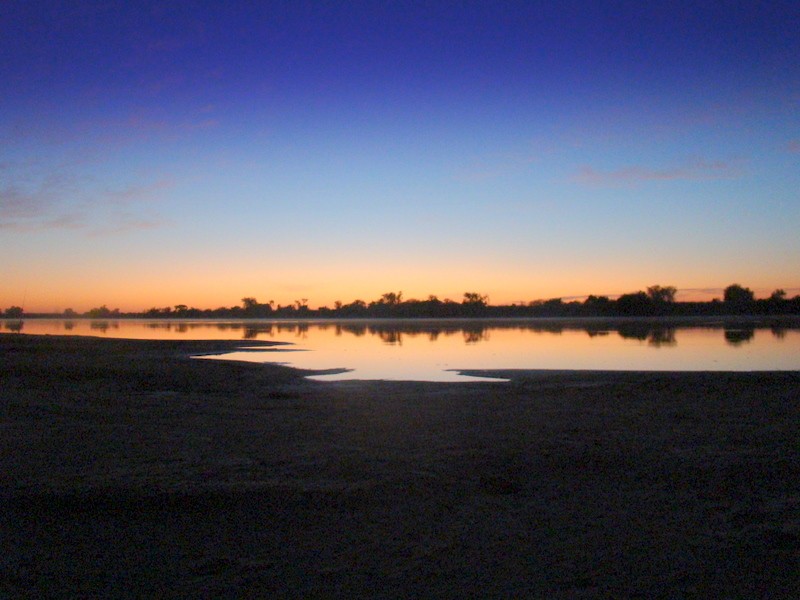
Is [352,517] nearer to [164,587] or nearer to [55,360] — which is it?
[164,587]

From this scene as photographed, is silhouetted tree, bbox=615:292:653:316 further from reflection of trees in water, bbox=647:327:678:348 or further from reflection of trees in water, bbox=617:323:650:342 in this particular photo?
reflection of trees in water, bbox=647:327:678:348

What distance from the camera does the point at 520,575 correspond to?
476 cm

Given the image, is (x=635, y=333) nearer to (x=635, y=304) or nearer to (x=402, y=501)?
(x=402, y=501)

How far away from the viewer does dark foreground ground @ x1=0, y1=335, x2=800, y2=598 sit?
4.77 m

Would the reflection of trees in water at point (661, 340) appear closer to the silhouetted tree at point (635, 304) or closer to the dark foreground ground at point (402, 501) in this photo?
the dark foreground ground at point (402, 501)

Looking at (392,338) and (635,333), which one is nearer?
(392,338)

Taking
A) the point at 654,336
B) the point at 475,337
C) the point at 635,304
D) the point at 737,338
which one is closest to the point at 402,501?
the point at 737,338

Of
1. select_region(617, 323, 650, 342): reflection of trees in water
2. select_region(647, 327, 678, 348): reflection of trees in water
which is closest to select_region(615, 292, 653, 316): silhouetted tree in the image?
select_region(617, 323, 650, 342): reflection of trees in water

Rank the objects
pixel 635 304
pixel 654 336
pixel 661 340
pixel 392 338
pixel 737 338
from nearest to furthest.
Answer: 1. pixel 661 340
2. pixel 737 338
3. pixel 654 336
4. pixel 392 338
5. pixel 635 304

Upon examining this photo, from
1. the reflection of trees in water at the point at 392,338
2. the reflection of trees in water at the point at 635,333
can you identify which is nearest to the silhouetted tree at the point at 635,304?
the reflection of trees in water at the point at 635,333

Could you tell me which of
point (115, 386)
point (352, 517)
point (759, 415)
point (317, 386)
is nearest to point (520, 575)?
point (352, 517)

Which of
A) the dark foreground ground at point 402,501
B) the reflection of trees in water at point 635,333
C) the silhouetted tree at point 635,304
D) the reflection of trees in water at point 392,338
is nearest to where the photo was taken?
the dark foreground ground at point 402,501

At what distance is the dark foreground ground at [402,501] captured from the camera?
4766 mm

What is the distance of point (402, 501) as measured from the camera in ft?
21.3
